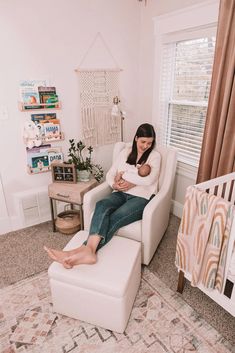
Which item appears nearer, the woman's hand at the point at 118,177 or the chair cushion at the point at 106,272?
the chair cushion at the point at 106,272

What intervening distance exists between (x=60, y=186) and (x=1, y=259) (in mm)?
811

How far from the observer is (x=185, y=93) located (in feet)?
8.23

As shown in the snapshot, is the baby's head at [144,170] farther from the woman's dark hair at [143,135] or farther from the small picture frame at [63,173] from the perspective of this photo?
the small picture frame at [63,173]

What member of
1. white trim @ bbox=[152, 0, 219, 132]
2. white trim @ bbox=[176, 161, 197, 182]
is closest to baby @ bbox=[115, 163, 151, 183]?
white trim @ bbox=[176, 161, 197, 182]

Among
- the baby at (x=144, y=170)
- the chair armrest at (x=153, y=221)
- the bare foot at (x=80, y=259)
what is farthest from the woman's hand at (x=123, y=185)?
the bare foot at (x=80, y=259)

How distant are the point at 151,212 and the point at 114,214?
0.95 feet

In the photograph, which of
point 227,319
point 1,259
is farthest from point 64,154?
point 227,319

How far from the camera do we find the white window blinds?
89.0 inches

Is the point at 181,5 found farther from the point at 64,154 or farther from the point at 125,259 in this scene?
the point at 125,259

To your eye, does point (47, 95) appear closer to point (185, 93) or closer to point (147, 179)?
point (147, 179)

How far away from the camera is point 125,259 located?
156cm

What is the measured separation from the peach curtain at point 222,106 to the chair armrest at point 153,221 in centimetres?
47

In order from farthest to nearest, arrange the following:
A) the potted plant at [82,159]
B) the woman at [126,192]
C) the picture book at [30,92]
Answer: the potted plant at [82,159] < the picture book at [30,92] < the woman at [126,192]

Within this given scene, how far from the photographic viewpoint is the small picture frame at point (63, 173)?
238cm
